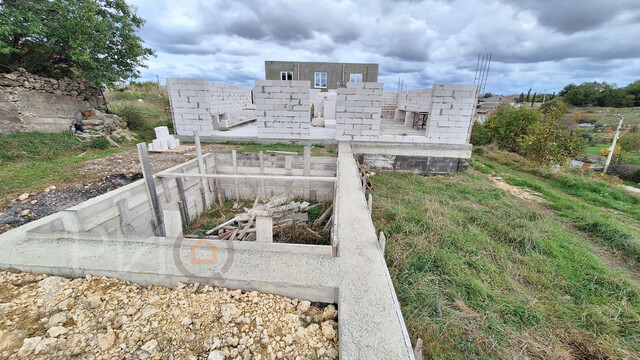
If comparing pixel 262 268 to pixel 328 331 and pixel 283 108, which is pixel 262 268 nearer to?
pixel 328 331

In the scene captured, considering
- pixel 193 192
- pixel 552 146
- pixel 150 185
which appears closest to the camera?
pixel 150 185

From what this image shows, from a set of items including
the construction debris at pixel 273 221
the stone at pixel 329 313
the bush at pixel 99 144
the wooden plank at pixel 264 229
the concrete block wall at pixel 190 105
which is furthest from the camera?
the concrete block wall at pixel 190 105

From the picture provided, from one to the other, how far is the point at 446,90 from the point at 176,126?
9750mm

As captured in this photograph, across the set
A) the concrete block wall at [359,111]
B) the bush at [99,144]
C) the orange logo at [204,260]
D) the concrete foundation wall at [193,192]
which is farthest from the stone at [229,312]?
the bush at [99,144]

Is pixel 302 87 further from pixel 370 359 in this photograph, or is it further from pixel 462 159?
pixel 370 359

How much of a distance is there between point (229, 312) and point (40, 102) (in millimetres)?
11346

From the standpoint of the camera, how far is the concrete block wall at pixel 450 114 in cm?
829

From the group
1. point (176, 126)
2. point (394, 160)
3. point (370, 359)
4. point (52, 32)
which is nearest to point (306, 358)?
point (370, 359)

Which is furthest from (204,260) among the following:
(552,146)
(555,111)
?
(555,111)

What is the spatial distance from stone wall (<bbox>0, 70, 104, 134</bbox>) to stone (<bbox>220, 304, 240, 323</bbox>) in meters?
10.7

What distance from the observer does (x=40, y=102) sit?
28.4ft

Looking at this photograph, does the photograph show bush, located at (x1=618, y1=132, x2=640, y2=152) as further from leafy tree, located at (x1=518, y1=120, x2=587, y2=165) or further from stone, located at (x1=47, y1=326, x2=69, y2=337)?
stone, located at (x1=47, y1=326, x2=69, y2=337)

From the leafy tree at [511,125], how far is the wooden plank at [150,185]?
72.3 feet

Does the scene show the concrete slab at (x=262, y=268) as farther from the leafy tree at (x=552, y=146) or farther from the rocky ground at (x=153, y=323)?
the leafy tree at (x=552, y=146)
